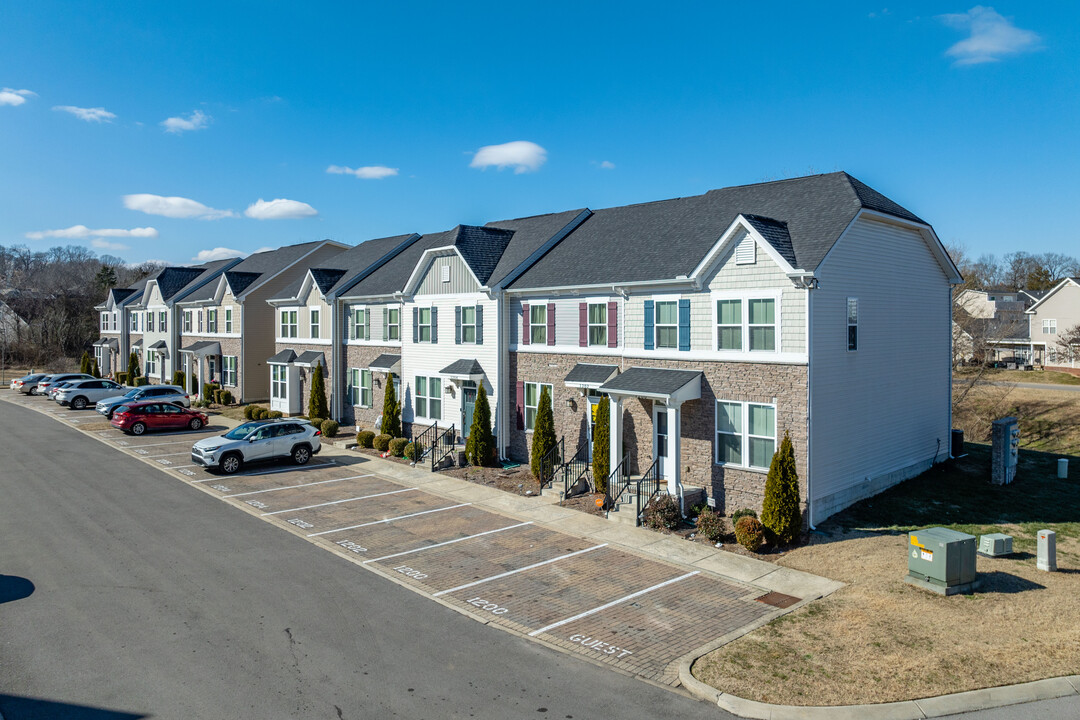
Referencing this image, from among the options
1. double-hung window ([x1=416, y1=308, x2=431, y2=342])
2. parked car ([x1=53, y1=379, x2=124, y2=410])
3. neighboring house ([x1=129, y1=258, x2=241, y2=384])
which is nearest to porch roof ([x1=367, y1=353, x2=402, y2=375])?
double-hung window ([x1=416, y1=308, x2=431, y2=342])

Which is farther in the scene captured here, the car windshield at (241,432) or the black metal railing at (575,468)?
the car windshield at (241,432)

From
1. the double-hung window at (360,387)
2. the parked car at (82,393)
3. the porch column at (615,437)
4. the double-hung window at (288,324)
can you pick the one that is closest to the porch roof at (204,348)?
the parked car at (82,393)

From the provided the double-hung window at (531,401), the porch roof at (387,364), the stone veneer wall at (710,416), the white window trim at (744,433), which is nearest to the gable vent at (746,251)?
the stone veneer wall at (710,416)

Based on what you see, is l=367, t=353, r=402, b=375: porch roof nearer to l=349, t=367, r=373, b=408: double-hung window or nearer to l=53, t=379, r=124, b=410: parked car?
l=349, t=367, r=373, b=408: double-hung window

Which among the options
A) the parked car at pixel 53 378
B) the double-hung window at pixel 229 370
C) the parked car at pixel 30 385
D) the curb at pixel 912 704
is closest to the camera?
the curb at pixel 912 704

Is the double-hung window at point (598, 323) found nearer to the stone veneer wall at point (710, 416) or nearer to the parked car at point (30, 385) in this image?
the stone veneer wall at point (710, 416)

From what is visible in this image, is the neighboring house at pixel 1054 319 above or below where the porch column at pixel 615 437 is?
above

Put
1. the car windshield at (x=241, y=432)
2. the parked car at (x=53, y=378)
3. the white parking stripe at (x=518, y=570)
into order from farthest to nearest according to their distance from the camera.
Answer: the parked car at (x=53, y=378)
the car windshield at (x=241, y=432)
the white parking stripe at (x=518, y=570)

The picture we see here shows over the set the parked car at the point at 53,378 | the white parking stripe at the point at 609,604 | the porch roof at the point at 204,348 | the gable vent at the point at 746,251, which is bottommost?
the white parking stripe at the point at 609,604
